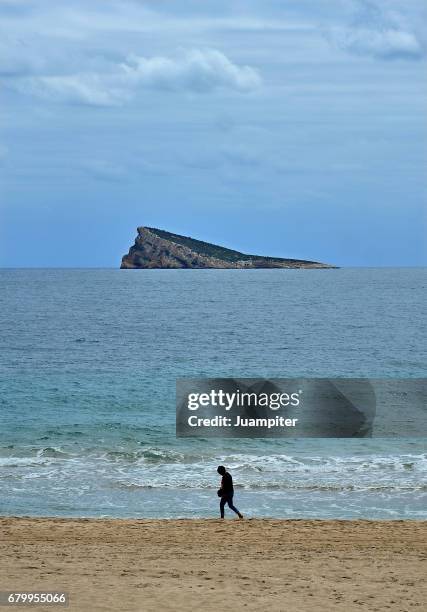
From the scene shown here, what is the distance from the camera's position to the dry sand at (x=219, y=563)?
13445mm

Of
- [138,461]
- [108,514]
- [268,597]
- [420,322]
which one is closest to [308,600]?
[268,597]

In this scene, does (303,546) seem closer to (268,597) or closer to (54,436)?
(268,597)

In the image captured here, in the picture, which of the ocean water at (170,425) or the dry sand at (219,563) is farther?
the ocean water at (170,425)

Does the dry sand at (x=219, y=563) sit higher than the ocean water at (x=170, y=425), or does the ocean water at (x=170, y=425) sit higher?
the ocean water at (x=170, y=425)

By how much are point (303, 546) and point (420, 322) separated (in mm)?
74657

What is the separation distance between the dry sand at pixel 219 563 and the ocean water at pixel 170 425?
3.22m

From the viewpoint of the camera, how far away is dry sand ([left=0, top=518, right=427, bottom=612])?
13.4 meters

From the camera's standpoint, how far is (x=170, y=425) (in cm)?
3703

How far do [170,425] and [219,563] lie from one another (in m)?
21.1

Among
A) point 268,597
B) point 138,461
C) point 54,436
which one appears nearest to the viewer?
point 268,597

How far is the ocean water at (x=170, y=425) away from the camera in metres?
24.5

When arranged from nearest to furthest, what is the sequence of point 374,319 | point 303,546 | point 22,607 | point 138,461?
point 22,607, point 303,546, point 138,461, point 374,319

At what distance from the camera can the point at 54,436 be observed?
34.2m

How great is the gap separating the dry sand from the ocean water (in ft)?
10.6
